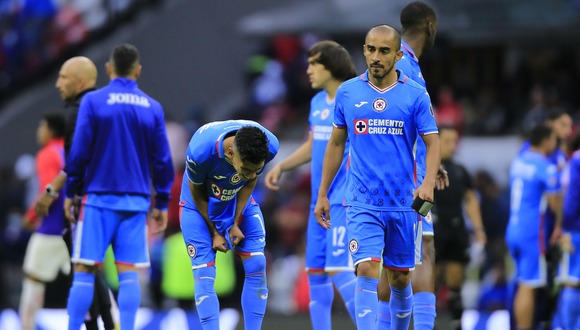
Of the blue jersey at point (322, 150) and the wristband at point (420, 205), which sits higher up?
→ the blue jersey at point (322, 150)

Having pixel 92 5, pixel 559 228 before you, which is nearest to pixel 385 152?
pixel 559 228

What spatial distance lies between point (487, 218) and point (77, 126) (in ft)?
29.0

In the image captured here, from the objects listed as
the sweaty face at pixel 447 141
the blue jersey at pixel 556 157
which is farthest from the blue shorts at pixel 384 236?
the blue jersey at pixel 556 157

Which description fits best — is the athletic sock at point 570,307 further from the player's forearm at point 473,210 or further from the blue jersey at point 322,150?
the blue jersey at point 322,150

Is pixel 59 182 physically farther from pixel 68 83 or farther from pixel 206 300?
pixel 206 300

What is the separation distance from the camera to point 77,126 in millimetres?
10031

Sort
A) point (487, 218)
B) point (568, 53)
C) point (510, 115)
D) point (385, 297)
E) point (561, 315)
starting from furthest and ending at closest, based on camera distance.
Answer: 1. point (568, 53)
2. point (510, 115)
3. point (487, 218)
4. point (561, 315)
5. point (385, 297)

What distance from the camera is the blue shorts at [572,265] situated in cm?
1252

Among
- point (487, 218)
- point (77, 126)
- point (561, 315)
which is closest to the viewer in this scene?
point (77, 126)

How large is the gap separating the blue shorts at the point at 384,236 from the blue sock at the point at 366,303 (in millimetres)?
160

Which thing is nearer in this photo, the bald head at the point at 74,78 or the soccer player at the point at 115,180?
the soccer player at the point at 115,180

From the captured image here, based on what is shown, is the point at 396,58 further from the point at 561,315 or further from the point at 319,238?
the point at 561,315

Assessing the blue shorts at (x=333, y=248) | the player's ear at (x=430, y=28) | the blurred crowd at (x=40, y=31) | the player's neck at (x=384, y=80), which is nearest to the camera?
the player's neck at (x=384, y=80)

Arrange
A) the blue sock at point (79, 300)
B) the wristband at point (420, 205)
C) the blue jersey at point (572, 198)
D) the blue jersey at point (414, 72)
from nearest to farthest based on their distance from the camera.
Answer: the wristband at point (420, 205) < the blue jersey at point (414, 72) < the blue sock at point (79, 300) < the blue jersey at point (572, 198)
